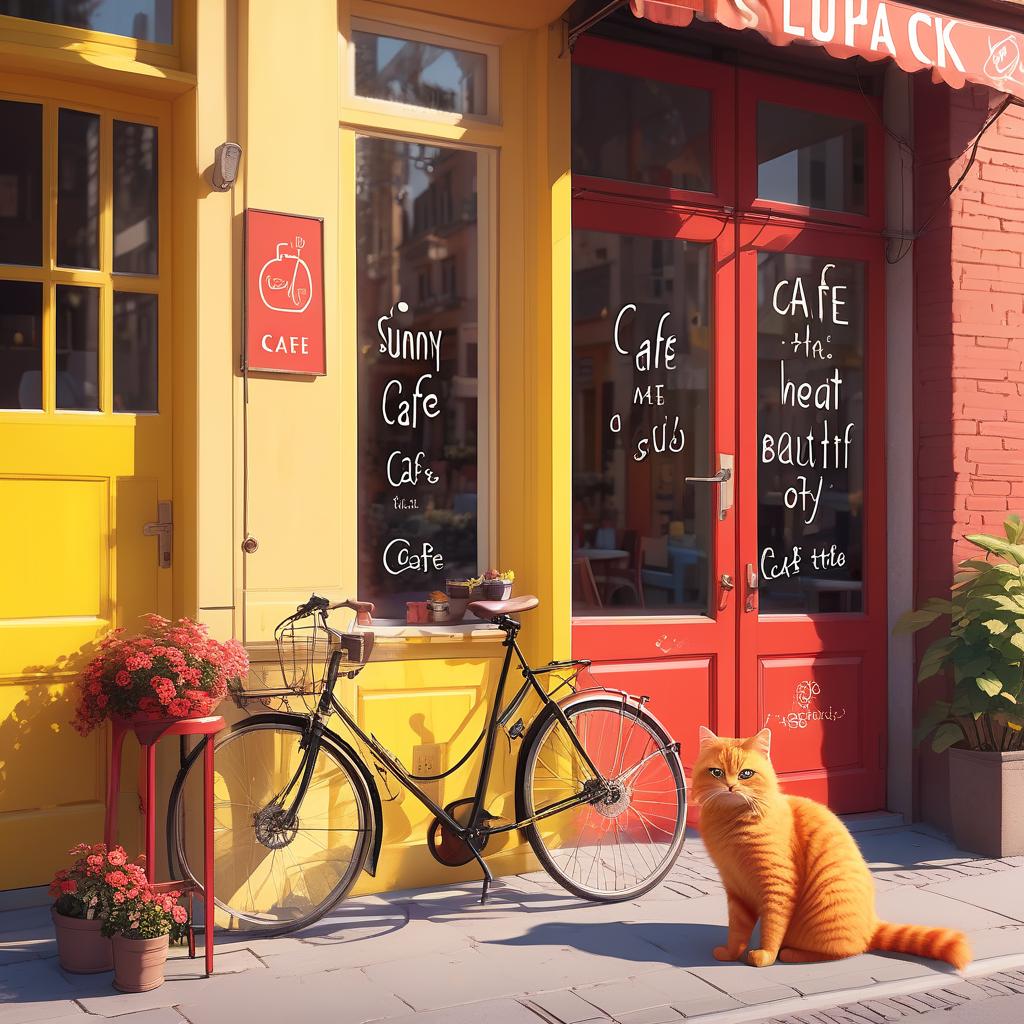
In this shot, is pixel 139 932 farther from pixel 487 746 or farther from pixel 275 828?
pixel 487 746

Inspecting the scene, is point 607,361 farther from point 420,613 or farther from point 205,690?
point 205,690

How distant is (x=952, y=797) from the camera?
642 cm

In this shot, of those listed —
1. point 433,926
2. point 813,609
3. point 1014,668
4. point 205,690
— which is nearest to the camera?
point 205,690

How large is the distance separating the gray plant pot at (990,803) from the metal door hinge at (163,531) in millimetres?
3947

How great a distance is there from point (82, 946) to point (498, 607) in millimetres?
2035

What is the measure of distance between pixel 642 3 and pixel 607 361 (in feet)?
5.74

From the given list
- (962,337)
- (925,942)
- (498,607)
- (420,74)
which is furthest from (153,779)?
(962,337)

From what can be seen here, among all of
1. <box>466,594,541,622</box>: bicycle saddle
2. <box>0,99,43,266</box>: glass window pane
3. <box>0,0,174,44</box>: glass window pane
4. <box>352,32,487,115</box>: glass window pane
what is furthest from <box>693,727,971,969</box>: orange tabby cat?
<box>0,0,174,44</box>: glass window pane

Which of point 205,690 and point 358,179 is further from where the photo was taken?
point 358,179

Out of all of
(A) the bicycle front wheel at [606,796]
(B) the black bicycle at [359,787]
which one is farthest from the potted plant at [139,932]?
(A) the bicycle front wheel at [606,796]

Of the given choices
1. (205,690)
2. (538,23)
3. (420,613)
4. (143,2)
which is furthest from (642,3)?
(205,690)

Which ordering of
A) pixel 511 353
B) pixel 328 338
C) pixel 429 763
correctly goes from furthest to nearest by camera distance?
pixel 511 353, pixel 429 763, pixel 328 338

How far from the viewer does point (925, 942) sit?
4.64m

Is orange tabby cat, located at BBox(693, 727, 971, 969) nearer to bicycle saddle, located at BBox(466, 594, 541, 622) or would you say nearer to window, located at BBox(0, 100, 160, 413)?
bicycle saddle, located at BBox(466, 594, 541, 622)
